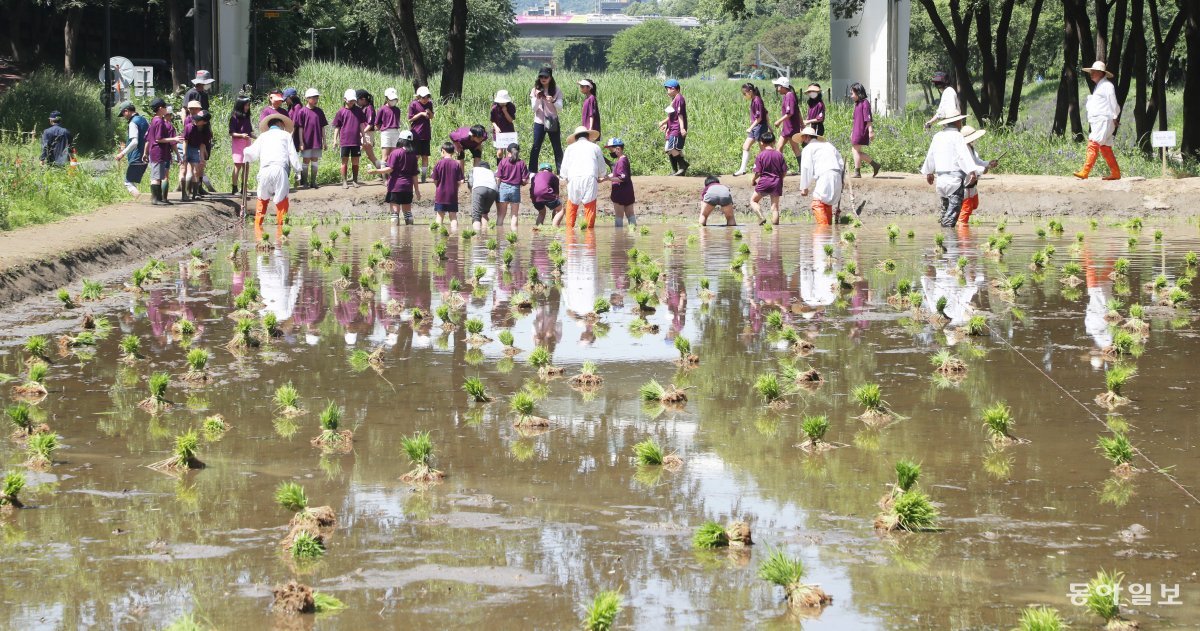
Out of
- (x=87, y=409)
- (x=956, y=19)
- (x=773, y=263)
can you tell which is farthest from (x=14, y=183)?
(x=956, y=19)

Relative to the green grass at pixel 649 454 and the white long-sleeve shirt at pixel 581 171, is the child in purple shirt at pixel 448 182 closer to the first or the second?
the white long-sleeve shirt at pixel 581 171

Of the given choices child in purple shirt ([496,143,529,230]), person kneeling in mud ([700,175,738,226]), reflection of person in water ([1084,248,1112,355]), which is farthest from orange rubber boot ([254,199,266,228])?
reflection of person in water ([1084,248,1112,355])

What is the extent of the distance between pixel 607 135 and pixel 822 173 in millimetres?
10055

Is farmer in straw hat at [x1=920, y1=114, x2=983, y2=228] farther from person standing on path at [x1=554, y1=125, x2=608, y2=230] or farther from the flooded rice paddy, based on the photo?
the flooded rice paddy

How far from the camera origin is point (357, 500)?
607 centimetres

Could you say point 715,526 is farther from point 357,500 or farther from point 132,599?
Result: point 132,599

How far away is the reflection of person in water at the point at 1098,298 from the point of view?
10.0 meters

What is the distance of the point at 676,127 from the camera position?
26.0m

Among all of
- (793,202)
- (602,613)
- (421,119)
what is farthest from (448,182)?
(602,613)

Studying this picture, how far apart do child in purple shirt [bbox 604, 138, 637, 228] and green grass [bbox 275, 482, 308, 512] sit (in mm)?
15333

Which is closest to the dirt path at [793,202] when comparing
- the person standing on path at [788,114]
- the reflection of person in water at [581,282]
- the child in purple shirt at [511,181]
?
the person standing on path at [788,114]

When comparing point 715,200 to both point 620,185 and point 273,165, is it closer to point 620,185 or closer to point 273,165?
point 620,185

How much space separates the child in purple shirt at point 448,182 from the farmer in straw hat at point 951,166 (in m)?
6.24

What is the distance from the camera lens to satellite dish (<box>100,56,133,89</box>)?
37.8 meters
